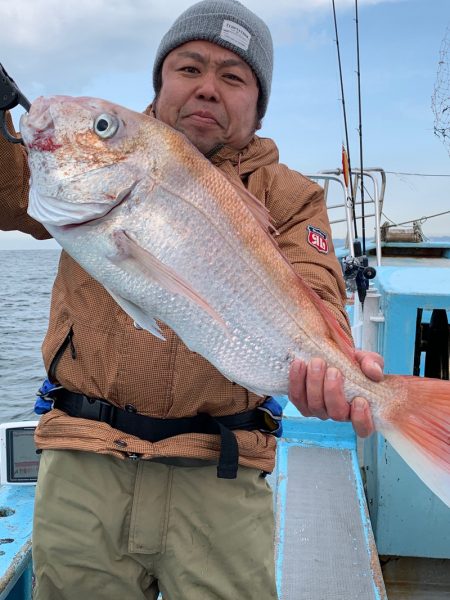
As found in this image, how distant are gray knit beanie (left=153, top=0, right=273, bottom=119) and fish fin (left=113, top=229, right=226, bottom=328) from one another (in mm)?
1122

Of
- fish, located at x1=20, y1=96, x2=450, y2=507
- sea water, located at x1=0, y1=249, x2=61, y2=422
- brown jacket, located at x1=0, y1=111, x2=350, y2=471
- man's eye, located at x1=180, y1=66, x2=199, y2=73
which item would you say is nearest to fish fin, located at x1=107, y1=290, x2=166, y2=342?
fish, located at x1=20, y1=96, x2=450, y2=507

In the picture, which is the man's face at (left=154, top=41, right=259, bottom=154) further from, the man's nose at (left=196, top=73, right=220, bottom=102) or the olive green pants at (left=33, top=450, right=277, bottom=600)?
the olive green pants at (left=33, top=450, right=277, bottom=600)

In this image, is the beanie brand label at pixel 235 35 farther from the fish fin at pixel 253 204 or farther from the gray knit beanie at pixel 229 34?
the fish fin at pixel 253 204

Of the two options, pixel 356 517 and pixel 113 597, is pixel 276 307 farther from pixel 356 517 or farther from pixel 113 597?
pixel 356 517

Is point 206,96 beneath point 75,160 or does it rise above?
above

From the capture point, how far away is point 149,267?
1.68 m

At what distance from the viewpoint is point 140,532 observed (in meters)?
2.12

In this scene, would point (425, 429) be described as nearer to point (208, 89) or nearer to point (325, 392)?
point (325, 392)

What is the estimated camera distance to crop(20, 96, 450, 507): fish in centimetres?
168

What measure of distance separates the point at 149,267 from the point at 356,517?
2551 mm

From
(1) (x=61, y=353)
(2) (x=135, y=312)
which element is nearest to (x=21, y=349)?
(1) (x=61, y=353)

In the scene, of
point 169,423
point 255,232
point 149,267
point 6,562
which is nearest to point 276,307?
point 255,232

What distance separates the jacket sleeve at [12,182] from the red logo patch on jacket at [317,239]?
104 centimetres

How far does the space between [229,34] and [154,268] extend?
120cm
